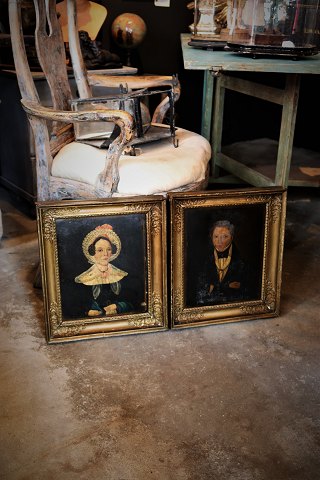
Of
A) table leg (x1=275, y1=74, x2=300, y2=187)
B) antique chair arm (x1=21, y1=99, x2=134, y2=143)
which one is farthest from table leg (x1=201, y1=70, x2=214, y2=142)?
antique chair arm (x1=21, y1=99, x2=134, y2=143)

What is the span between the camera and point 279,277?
237 cm

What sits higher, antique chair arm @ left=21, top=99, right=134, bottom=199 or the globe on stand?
the globe on stand

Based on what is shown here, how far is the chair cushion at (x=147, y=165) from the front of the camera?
7.14ft

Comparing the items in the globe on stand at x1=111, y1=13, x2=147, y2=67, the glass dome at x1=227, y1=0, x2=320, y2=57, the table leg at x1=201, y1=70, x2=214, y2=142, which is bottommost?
the table leg at x1=201, y1=70, x2=214, y2=142

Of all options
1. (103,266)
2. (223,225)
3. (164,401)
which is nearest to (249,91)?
(223,225)

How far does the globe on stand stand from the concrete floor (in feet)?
6.52

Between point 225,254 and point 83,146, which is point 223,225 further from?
point 83,146

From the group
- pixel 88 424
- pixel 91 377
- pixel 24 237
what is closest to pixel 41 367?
pixel 91 377

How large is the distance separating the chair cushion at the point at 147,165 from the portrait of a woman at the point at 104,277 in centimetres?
19

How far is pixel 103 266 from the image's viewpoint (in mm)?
2189

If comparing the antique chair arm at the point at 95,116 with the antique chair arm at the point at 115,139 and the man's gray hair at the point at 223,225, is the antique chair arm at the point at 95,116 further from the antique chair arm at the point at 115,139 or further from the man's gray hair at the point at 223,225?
the man's gray hair at the point at 223,225

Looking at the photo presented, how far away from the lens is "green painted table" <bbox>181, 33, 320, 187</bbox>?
2338 mm

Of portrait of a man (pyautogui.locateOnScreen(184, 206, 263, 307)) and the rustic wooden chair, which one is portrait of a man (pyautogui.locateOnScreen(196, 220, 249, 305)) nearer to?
→ portrait of a man (pyautogui.locateOnScreen(184, 206, 263, 307))

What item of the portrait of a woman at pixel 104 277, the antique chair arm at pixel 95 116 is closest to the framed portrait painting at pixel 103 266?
the portrait of a woman at pixel 104 277
